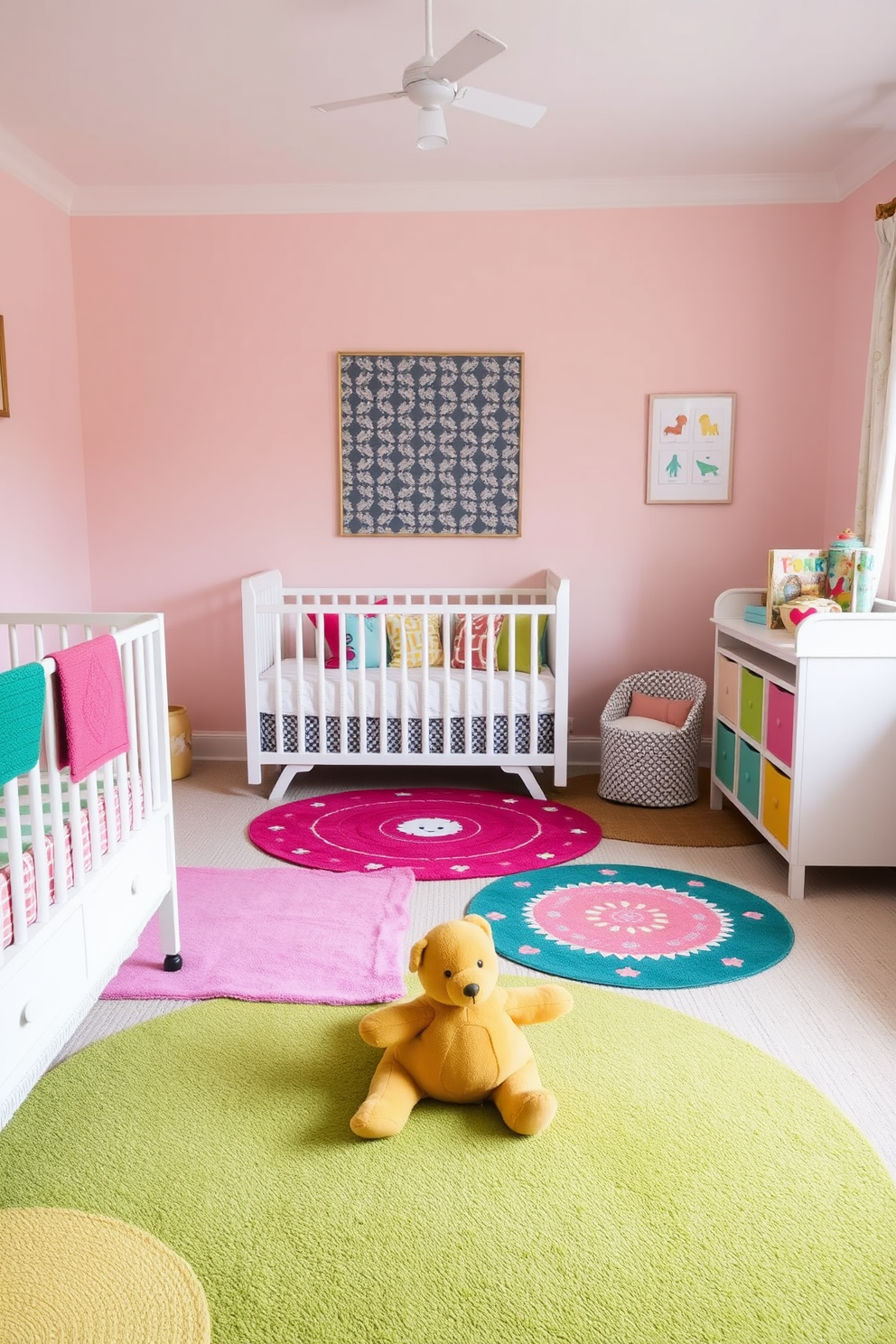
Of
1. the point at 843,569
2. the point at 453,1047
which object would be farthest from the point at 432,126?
the point at 453,1047

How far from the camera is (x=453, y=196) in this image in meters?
3.94

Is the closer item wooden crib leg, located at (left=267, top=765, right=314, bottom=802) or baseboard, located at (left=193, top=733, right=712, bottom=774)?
wooden crib leg, located at (left=267, top=765, right=314, bottom=802)

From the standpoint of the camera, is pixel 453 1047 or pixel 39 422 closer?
pixel 453 1047

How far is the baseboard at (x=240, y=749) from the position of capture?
423cm

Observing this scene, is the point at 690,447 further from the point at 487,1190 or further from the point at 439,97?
the point at 487,1190

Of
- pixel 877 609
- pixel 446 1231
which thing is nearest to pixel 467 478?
pixel 877 609

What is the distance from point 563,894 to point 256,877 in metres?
0.90

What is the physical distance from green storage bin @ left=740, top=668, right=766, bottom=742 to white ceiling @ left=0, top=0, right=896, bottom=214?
5.86 ft

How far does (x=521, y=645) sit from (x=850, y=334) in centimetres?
172

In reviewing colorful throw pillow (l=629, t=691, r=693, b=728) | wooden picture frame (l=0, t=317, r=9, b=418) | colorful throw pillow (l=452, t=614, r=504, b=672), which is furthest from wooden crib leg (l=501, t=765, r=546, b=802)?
wooden picture frame (l=0, t=317, r=9, b=418)

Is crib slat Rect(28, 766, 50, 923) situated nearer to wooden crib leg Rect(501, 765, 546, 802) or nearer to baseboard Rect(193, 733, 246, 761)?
wooden crib leg Rect(501, 765, 546, 802)

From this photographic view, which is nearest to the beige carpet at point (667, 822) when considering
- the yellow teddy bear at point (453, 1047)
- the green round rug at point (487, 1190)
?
the green round rug at point (487, 1190)

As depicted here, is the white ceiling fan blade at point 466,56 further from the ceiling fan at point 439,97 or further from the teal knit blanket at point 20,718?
the teal knit blanket at point 20,718

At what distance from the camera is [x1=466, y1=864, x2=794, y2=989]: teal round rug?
7.60ft
